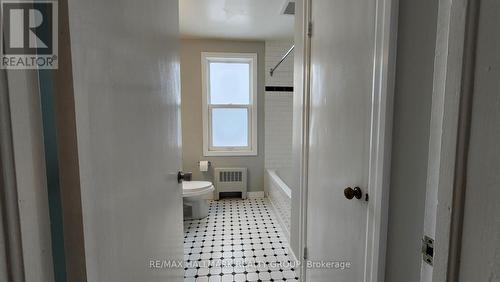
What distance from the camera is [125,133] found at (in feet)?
2.48

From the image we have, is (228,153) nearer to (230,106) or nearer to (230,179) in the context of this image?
(230,179)

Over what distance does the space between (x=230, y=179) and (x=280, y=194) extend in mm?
1061

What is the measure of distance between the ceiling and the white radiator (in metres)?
1.97

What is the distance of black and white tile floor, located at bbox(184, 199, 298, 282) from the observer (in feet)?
6.43

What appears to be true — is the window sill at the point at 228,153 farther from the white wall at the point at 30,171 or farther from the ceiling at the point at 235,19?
the white wall at the point at 30,171

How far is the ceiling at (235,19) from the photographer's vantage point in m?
2.49

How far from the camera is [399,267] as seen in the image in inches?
32.7

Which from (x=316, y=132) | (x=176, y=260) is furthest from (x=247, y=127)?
(x=176, y=260)

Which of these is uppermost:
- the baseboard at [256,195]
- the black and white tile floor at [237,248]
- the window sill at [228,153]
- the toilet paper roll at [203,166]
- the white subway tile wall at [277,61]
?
the white subway tile wall at [277,61]

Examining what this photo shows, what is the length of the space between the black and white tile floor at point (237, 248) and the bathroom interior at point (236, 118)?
0.11ft

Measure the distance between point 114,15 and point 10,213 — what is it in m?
0.55

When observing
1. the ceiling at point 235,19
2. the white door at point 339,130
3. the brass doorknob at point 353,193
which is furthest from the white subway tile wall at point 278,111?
the brass doorknob at point 353,193

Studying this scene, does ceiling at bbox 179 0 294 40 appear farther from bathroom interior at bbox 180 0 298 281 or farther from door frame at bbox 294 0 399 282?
door frame at bbox 294 0 399 282

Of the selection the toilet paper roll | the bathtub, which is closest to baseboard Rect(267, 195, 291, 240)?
the bathtub
